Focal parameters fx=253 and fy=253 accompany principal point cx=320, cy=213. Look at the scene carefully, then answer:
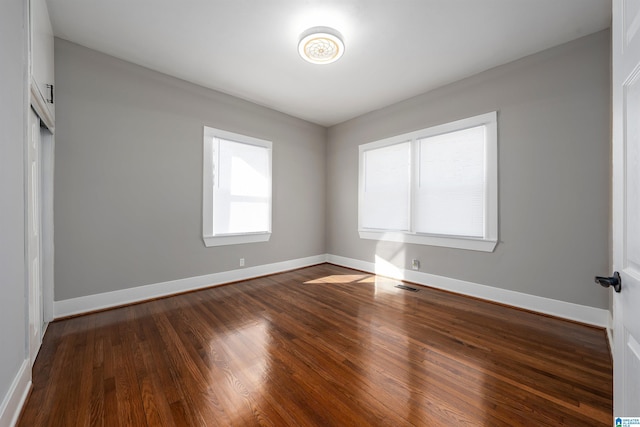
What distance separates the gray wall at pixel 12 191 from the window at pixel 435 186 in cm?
410

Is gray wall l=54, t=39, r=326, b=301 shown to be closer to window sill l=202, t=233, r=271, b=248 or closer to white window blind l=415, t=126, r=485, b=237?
window sill l=202, t=233, r=271, b=248

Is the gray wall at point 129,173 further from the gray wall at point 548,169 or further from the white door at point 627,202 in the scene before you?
the white door at point 627,202

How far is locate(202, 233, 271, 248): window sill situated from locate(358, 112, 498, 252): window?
Answer: 1.83m

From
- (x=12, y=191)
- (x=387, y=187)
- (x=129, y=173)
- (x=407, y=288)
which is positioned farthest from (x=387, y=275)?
(x=12, y=191)

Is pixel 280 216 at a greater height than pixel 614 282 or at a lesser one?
greater

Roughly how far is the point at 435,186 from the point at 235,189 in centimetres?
310

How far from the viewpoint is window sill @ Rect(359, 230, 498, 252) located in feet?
10.6

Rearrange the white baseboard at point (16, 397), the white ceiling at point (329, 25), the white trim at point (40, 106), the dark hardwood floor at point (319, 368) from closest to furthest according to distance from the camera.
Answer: the white baseboard at point (16, 397) → the dark hardwood floor at point (319, 368) → the white trim at point (40, 106) → the white ceiling at point (329, 25)

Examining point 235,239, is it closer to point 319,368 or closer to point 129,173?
point 129,173

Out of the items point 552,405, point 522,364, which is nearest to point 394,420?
point 552,405

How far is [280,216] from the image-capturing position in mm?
4684

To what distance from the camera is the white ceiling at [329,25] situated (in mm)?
2258

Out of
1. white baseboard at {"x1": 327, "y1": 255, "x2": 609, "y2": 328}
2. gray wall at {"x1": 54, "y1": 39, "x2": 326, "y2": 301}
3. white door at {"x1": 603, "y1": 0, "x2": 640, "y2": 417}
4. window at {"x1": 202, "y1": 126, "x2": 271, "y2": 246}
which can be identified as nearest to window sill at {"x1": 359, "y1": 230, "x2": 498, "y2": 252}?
white baseboard at {"x1": 327, "y1": 255, "x2": 609, "y2": 328}

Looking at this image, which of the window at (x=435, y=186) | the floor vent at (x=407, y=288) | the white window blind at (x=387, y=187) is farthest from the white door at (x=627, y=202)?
the white window blind at (x=387, y=187)
